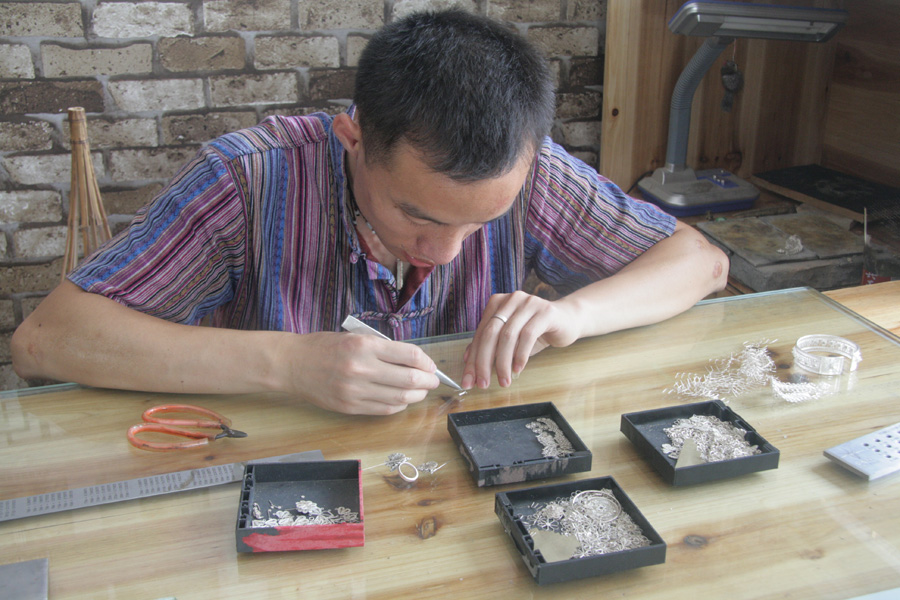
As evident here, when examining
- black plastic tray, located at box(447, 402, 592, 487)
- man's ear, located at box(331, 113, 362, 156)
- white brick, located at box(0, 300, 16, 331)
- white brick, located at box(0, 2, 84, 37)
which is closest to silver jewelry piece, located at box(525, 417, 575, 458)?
black plastic tray, located at box(447, 402, 592, 487)

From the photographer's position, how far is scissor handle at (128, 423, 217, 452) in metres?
0.87

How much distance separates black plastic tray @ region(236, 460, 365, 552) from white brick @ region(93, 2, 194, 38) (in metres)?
1.40

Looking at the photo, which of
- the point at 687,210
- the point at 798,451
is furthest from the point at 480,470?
the point at 687,210

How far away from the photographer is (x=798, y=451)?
2.85 ft

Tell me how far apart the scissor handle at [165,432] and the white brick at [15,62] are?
1252mm

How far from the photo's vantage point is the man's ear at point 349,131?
3.43 ft

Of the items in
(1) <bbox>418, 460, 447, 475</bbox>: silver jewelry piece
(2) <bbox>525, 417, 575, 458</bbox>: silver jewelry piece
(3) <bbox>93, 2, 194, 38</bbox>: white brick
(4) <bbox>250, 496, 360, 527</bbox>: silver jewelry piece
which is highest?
(3) <bbox>93, 2, 194, 38</bbox>: white brick

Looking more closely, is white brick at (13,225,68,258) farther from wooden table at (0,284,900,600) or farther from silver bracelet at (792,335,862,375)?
silver bracelet at (792,335,862,375)

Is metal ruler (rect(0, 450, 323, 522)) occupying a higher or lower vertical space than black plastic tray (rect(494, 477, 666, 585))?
lower

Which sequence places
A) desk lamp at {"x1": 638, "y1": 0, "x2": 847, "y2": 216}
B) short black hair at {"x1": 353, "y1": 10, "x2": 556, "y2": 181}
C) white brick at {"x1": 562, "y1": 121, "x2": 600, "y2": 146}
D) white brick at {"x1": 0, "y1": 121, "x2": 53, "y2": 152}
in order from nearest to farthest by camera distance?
short black hair at {"x1": 353, "y1": 10, "x2": 556, "y2": 181}
desk lamp at {"x1": 638, "y1": 0, "x2": 847, "y2": 216}
white brick at {"x1": 0, "y1": 121, "x2": 53, "y2": 152}
white brick at {"x1": 562, "y1": 121, "x2": 600, "y2": 146}

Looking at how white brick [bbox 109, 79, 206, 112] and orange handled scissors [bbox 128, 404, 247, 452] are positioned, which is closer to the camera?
orange handled scissors [bbox 128, 404, 247, 452]

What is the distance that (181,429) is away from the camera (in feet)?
2.96

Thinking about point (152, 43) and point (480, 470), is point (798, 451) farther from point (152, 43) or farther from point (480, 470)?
point (152, 43)

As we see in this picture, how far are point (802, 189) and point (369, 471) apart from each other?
5.50 feet
